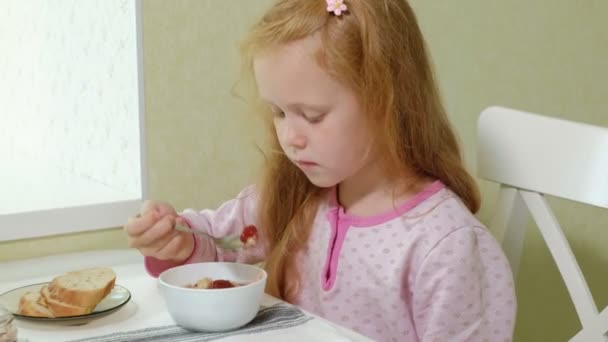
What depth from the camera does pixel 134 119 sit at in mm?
1428

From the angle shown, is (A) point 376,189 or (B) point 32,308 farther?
(A) point 376,189

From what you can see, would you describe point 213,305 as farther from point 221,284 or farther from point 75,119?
point 75,119

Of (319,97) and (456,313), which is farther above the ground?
(319,97)

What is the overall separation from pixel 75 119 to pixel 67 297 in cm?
60

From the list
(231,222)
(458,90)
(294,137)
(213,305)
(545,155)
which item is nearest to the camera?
(213,305)

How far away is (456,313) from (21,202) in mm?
727

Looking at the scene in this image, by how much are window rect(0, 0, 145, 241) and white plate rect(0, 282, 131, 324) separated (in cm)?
25

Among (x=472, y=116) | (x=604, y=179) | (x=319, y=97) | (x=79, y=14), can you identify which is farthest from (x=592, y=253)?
(x=79, y=14)

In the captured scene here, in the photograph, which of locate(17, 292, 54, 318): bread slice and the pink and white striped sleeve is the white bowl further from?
the pink and white striped sleeve

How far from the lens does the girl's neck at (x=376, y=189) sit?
1.17 metres

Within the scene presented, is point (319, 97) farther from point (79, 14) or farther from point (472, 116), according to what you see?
point (472, 116)

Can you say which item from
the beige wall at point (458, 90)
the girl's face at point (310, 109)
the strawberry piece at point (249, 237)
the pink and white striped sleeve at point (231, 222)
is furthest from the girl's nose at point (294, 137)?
the beige wall at point (458, 90)

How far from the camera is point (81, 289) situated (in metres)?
1.01

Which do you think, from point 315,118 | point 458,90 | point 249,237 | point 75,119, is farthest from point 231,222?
point 458,90
